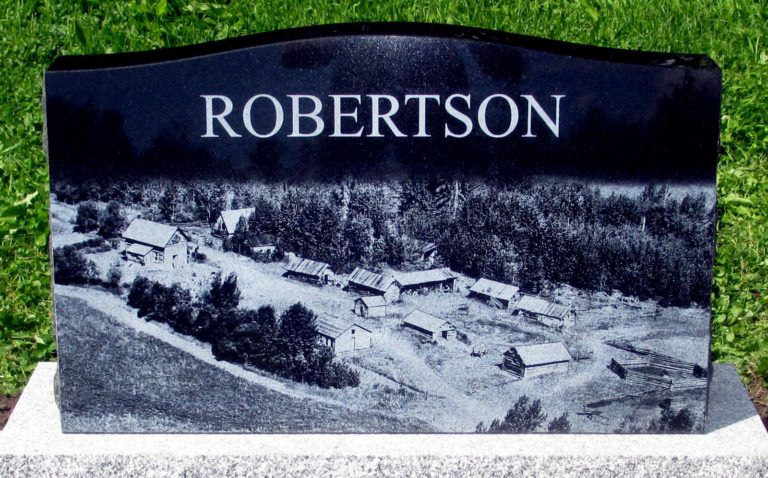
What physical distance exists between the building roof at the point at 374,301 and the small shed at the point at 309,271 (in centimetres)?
12

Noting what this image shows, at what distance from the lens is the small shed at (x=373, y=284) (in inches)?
141

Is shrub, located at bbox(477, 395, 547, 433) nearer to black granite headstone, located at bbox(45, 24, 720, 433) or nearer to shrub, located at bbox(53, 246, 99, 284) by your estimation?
black granite headstone, located at bbox(45, 24, 720, 433)

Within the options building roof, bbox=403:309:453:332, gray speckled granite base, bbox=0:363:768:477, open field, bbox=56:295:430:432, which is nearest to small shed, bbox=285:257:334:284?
building roof, bbox=403:309:453:332

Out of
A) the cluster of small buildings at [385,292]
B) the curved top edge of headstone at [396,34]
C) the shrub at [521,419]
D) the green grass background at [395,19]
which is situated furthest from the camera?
the green grass background at [395,19]

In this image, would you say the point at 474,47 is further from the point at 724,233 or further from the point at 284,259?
the point at 724,233

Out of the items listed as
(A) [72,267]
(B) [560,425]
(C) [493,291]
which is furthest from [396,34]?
(B) [560,425]

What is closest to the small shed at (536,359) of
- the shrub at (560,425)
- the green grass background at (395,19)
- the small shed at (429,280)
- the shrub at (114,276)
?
the shrub at (560,425)

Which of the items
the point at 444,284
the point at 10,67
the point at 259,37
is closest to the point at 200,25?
the point at 10,67

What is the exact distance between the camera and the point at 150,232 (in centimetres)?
355

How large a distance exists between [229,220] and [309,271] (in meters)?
0.28

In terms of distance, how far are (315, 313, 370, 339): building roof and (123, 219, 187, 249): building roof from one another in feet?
1.63

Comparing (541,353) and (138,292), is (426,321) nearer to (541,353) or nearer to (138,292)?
(541,353)

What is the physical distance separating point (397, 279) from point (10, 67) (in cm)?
272

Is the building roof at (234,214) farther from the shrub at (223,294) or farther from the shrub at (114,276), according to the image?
the shrub at (114,276)
